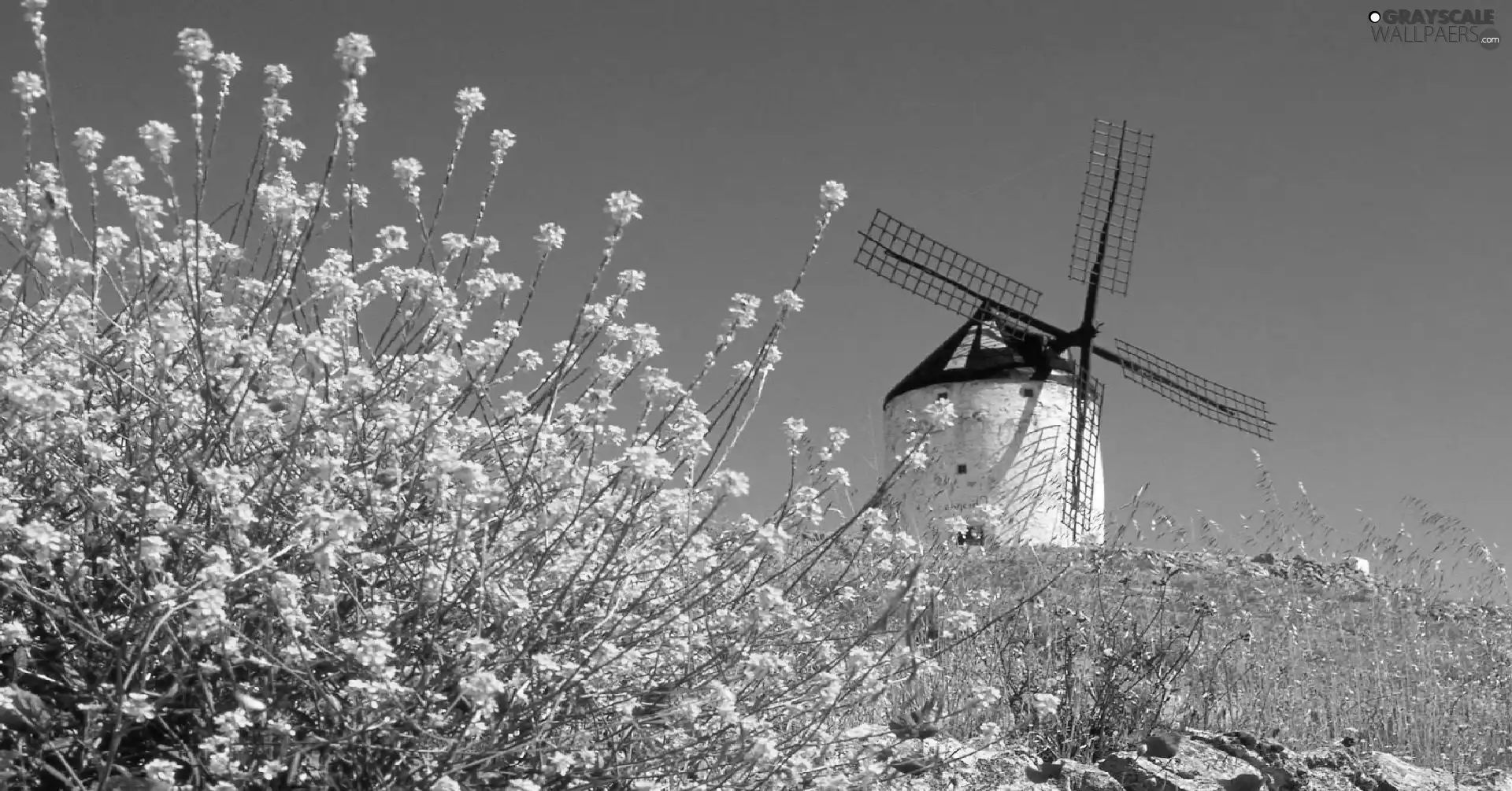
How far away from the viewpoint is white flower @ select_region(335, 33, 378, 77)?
11.3 feet

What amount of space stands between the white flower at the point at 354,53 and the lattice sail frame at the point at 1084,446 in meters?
18.7

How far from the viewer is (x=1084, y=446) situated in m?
21.8

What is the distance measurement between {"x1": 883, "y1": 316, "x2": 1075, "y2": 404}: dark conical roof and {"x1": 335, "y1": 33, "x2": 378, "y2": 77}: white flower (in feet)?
62.3

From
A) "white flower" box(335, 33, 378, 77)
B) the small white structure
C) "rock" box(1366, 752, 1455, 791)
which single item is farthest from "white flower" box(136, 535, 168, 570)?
the small white structure

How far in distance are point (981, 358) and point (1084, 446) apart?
2.32 meters

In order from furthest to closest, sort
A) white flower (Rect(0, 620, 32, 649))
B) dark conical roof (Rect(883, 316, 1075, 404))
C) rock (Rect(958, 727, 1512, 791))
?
1. dark conical roof (Rect(883, 316, 1075, 404))
2. rock (Rect(958, 727, 1512, 791))
3. white flower (Rect(0, 620, 32, 649))

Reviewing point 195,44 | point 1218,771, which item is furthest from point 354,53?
point 1218,771

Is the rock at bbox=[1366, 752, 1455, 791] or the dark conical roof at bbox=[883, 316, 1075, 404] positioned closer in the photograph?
the rock at bbox=[1366, 752, 1455, 791]

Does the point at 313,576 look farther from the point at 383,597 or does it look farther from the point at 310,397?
the point at 310,397

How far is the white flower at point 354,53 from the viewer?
345 cm

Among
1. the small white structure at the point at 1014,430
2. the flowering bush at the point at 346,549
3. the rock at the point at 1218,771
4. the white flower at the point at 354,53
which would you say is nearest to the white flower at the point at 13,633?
the flowering bush at the point at 346,549

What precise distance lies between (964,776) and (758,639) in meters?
1.10

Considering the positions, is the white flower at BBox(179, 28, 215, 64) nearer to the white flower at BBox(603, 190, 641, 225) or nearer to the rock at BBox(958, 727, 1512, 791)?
the white flower at BBox(603, 190, 641, 225)

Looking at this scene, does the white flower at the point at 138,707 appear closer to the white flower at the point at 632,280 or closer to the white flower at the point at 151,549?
the white flower at the point at 151,549
